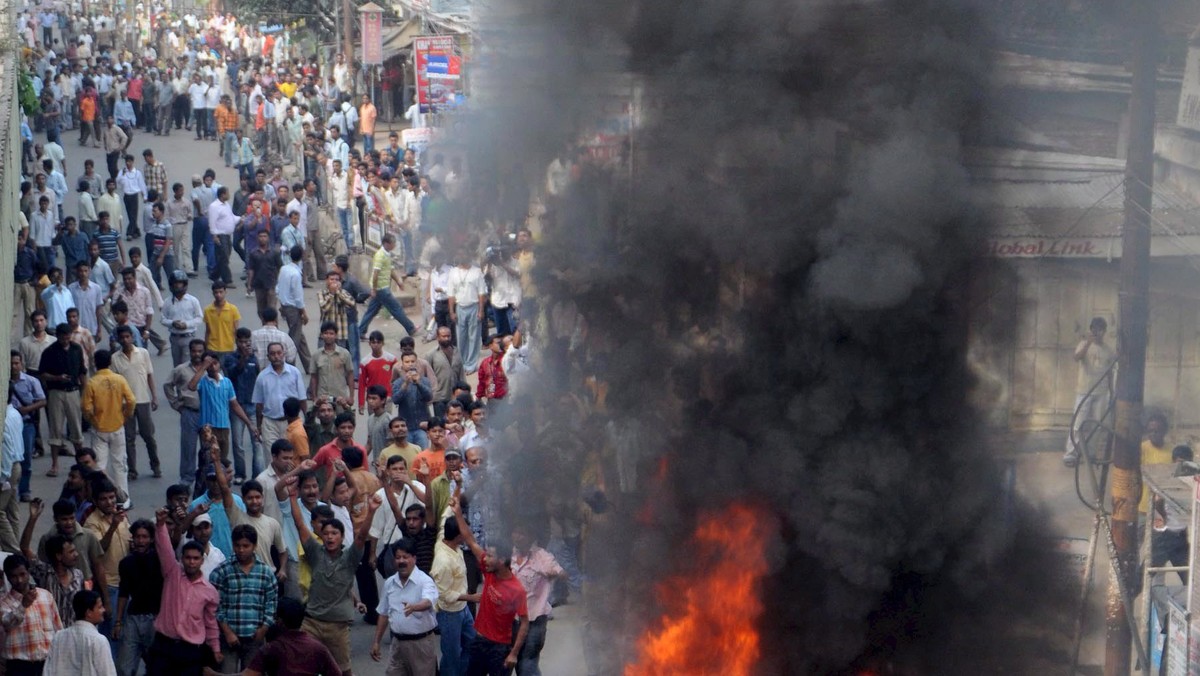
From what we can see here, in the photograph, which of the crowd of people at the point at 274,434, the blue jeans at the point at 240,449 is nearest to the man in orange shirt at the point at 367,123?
the crowd of people at the point at 274,434

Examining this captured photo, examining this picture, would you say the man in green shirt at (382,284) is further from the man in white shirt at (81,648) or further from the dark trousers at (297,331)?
the man in white shirt at (81,648)

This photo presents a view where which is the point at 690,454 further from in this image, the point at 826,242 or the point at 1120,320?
the point at 1120,320

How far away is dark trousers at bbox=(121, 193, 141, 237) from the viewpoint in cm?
2338

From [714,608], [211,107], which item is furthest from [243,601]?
[211,107]

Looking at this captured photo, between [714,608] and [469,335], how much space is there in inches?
307

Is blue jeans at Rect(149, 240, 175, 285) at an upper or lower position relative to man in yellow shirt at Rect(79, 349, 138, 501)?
upper

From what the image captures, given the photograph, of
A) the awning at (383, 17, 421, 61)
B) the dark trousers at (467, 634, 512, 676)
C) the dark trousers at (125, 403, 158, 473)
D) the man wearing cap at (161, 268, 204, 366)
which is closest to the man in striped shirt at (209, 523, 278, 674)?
the dark trousers at (467, 634, 512, 676)

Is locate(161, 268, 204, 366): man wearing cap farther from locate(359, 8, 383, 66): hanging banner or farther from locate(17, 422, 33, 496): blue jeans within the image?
locate(359, 8, 383, 66): hanging banner

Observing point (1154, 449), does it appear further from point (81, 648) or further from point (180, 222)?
point (180, 222)

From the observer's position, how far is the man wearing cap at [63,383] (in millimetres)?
14875

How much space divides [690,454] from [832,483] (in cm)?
85

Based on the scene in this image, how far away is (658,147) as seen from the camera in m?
9.25

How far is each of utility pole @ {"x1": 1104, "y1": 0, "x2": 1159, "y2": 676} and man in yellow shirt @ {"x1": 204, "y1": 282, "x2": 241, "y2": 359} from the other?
8704 mm

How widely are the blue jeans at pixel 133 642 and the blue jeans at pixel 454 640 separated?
198 centimetres
